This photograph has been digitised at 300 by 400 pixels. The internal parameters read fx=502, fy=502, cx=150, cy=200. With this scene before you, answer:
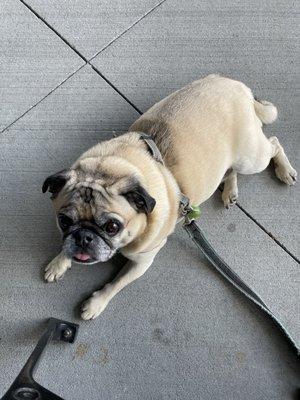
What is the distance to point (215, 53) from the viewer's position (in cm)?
278

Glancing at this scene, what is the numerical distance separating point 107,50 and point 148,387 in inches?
69.9

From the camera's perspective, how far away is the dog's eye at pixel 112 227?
1.76m

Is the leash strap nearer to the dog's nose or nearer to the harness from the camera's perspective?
the harness

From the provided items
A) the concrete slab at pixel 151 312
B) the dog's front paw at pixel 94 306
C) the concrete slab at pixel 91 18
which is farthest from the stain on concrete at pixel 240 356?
the concrete slab at pixel 91 18

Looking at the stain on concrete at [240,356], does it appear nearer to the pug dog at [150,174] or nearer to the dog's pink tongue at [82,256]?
the pug dog at [150,174]

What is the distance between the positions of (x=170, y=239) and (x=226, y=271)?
33cm

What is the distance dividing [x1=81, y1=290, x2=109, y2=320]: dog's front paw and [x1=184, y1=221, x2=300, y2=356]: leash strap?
1.64 ft

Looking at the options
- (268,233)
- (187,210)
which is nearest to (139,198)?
(187,210)

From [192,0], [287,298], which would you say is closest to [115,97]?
[192,0]

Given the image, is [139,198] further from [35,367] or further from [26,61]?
[26,61]

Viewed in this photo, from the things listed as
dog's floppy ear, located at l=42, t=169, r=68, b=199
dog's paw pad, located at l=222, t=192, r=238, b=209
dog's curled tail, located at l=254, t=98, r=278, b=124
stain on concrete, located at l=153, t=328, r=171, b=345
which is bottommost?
stain on concrete, located at l=153, t=328, r=171, b=345

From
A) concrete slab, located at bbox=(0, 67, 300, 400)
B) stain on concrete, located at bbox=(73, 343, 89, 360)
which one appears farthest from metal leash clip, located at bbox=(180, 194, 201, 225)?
stain on concrete, located at bbox=(73, 343, 89, 360)

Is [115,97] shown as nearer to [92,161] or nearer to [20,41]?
[20,41]

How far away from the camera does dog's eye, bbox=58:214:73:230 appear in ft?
5.89
